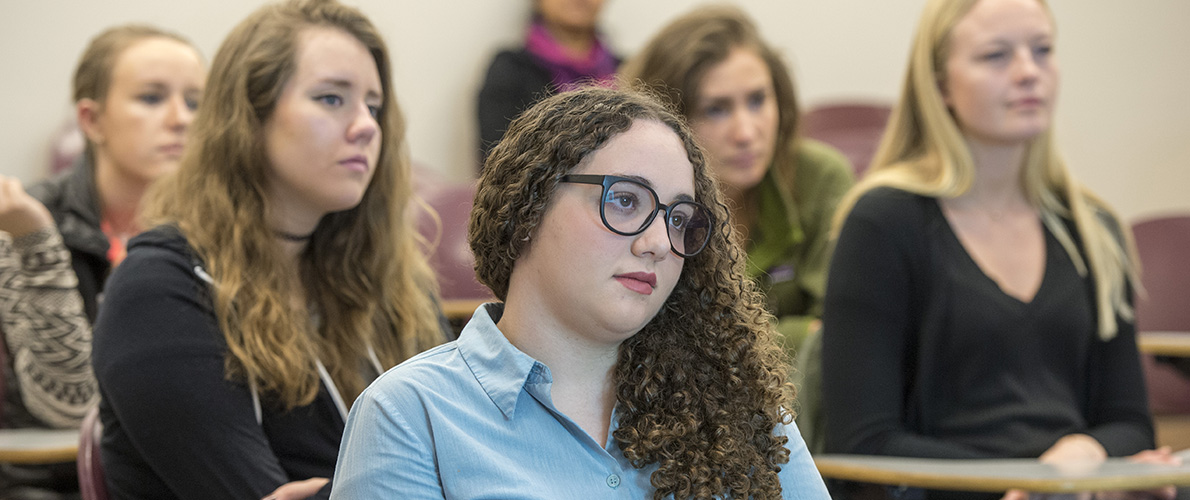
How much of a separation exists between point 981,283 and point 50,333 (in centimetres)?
163

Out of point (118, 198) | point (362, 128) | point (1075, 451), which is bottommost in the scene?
point (1075, 451)

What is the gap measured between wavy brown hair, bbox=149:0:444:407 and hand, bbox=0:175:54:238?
267 mm

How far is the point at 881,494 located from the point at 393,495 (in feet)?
3.29

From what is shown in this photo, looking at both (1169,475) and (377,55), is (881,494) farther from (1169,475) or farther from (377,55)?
(377,55)

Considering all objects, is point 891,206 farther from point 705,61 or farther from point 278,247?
point 278,247

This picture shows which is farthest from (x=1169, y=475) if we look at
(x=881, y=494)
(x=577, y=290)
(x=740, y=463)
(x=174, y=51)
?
(x=174, y=51)

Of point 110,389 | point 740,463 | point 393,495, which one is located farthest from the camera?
point 110,389

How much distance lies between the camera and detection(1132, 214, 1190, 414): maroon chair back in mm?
2992

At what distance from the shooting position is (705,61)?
2.53 meters

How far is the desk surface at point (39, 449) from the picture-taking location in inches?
65.6

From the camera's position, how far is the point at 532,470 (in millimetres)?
997

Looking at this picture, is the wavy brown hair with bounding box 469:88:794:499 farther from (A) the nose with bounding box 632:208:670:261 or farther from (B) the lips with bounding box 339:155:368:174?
(B) the lips with bounding box 339:155:368:174

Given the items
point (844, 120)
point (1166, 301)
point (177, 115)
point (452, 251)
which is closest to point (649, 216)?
point (177, 115)

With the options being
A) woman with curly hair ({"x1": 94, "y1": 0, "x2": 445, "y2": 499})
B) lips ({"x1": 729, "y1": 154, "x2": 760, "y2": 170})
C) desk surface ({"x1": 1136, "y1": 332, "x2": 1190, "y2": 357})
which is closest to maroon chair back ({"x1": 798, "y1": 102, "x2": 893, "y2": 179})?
lips ({"x1": 729, "y1": 154, "x2": 760, "y2": 170})
